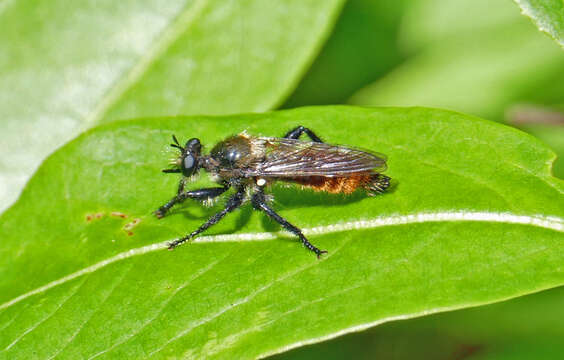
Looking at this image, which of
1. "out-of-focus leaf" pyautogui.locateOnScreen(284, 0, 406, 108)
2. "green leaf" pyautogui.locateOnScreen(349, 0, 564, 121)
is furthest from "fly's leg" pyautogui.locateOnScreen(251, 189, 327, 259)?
"green leaf" pyautogui.locateOnScreen(349, 0, 564, 121)

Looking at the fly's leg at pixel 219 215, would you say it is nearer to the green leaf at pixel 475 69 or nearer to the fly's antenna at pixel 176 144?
the fly's antenna at pixel 176 144

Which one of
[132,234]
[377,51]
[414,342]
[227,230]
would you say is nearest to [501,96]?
[377,51]

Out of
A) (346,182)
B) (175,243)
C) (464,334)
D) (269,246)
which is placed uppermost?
(346,182)

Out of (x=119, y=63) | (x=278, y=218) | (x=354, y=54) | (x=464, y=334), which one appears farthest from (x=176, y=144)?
(x=464, y=334)

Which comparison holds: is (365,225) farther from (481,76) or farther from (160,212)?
(481,76)

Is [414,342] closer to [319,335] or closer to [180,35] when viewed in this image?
[319,335]
